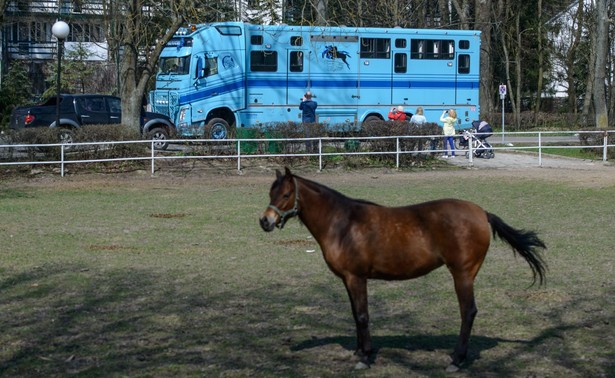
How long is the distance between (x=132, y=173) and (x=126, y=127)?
57.5 inches

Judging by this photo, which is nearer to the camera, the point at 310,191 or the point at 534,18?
the point at 310,191

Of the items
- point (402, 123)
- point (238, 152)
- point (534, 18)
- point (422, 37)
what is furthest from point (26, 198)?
point (534, 18)

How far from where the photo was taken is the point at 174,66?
34312 mm

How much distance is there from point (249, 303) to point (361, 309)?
289cm

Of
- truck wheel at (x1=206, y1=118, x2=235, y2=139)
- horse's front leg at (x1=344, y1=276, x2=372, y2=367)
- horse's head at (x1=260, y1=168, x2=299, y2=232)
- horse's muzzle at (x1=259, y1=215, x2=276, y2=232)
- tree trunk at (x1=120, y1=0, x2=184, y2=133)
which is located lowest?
horse's front leg at (x1=344, y1=276, x2=372, y2=367)

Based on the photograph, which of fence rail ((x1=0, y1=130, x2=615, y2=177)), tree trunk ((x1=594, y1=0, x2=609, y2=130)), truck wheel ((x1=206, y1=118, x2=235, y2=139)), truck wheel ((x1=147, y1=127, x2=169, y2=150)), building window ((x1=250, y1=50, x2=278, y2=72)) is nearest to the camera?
fence rail ((x1=0, y1=130, x2=615, y2=177))

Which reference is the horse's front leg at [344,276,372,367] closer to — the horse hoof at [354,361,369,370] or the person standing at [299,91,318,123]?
the horse hoof at [354,361,369,370]

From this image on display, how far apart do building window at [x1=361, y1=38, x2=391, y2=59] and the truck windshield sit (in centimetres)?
653

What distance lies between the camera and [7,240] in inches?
583

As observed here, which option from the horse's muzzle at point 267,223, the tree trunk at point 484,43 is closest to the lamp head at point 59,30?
the horse's muzzle at point 267,223

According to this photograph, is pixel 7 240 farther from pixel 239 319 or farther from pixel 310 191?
pixel 310 191

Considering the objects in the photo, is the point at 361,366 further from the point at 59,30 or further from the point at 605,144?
the point at 605,144

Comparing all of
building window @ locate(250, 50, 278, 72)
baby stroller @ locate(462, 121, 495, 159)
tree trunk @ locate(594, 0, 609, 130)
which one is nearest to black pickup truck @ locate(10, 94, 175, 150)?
Answer: building window @ locate(250, 50, 278, 72)

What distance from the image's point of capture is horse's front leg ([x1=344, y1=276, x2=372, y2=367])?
7484 millimetres
